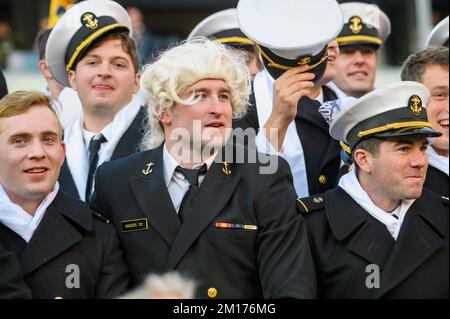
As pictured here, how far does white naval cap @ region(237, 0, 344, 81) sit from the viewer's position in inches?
189

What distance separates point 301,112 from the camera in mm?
5441

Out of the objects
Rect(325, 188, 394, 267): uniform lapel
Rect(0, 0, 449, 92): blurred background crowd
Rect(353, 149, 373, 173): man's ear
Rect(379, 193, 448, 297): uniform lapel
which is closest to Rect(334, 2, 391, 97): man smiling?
Rect(353, 149, 373, 173): man's ear

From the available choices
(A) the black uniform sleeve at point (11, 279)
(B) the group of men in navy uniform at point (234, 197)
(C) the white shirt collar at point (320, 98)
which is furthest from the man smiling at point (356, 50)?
(A) the black uniform sleeve at point (11, 279)

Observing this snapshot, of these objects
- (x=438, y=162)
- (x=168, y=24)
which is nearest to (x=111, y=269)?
(x=438, y=162)

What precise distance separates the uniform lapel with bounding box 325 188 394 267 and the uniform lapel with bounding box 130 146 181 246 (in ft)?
2.50

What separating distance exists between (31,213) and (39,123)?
0.41m

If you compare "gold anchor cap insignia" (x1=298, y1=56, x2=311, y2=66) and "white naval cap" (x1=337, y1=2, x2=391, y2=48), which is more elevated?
"white naval cap" (x1=337, y1=2, x2=391, y2=48)

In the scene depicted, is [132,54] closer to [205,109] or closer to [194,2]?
[205,109]

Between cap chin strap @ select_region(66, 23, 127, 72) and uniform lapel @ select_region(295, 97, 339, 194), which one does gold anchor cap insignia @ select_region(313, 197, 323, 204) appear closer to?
uniform lapel @ select_region(295, 97, 339, 194)

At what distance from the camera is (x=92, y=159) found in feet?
18.3

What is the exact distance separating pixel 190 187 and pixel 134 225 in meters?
0.31

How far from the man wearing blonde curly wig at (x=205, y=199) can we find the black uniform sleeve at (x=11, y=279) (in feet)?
1.78

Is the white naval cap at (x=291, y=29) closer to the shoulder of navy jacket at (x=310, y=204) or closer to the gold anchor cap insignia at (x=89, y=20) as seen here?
the shoulder of navy jacket at (x=310, y=204)

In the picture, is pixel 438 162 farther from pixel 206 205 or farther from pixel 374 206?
pixel 206 205
